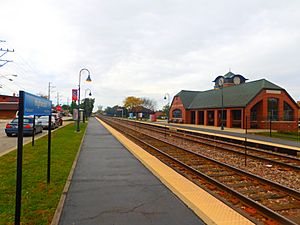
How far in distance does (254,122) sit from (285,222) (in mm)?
36133

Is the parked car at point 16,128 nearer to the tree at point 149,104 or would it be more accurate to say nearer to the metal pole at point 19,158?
the metal pole at point 19,158

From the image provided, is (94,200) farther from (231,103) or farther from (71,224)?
(231,103)

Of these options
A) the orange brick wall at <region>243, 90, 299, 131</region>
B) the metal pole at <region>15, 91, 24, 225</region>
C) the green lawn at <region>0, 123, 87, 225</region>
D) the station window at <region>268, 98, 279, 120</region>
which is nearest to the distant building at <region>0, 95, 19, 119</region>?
the orange brick wall at <region>243, 90, 299, 131</region>

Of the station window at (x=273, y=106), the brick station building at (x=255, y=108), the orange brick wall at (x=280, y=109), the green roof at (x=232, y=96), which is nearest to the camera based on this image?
the orange brick wall at (x=280, y=109)

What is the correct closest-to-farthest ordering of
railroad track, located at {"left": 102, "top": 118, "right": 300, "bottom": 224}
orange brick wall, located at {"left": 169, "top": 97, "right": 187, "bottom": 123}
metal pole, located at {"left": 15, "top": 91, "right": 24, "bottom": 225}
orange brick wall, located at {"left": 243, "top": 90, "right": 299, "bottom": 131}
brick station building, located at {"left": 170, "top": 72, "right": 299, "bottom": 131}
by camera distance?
metal pole, located at {"left": 15, "top": 91, "right": 24, "bottom": 225} → railroad track, located at {"left": 102, "top": 118, "right": 300, "bottom": 224} → orange brick wall, located at {"left": 243, "top": 90, "right": 299, "bottom": 131} → brick station building, located at {"left": 170, "top": 72, "right": 299, "bottom": 131} → orange brick wall, located at {"left": 169, "top": 97, "right": 187, "bottom": 123}

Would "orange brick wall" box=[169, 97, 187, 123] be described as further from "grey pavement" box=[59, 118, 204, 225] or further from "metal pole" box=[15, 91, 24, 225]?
"metal pole" box=[15, 91, 24, 225]

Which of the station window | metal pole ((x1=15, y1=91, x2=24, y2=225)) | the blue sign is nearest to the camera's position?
metal pole ((x1=15, y1=91, x2=24, y2=225))

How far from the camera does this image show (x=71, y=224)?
4246 mm

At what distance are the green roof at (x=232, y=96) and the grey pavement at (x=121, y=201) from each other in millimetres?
34160

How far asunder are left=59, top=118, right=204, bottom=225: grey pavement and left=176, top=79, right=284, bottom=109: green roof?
34.2 metres

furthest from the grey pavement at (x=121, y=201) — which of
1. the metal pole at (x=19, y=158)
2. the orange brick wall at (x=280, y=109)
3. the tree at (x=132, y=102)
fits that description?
the tree at (x=132, y=102)

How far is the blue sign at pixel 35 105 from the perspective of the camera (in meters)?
4.28

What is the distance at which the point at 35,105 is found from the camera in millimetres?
4883

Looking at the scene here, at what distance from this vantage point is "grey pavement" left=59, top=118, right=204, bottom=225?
4473 mm
